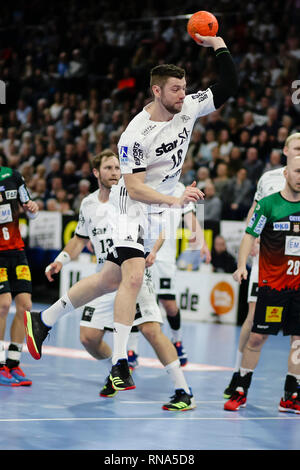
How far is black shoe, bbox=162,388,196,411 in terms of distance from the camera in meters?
6.37

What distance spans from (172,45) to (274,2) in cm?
268

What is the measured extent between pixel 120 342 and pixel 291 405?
5.51ft

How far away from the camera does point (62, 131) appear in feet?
64.8

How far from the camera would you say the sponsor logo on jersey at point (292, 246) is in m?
6.43

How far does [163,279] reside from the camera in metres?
9.15

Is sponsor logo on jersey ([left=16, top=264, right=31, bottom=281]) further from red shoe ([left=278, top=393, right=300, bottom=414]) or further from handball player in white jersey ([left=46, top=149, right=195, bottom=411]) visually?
red shoe ([left=278, top=393, right=300, bottom=414])

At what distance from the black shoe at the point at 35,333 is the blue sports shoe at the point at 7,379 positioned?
1.09 m

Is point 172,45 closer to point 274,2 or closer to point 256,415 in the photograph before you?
point 274,2

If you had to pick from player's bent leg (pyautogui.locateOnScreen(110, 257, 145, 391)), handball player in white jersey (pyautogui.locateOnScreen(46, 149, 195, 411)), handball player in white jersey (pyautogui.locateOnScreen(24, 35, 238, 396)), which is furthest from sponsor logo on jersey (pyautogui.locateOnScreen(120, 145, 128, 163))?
handball player in white jersey (pyautogui.locateOnScreen(46, 149, 195, 411))

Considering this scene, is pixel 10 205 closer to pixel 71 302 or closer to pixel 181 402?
pixel 71 302

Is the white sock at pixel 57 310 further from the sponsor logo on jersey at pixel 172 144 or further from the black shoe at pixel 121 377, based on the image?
the sponsor logo on jersey at pixel 172 144

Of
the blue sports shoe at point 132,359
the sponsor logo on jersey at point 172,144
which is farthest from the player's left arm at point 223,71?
the blue sports shoe at point 132,359

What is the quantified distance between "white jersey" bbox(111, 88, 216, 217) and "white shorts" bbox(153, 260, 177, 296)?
3000mm
